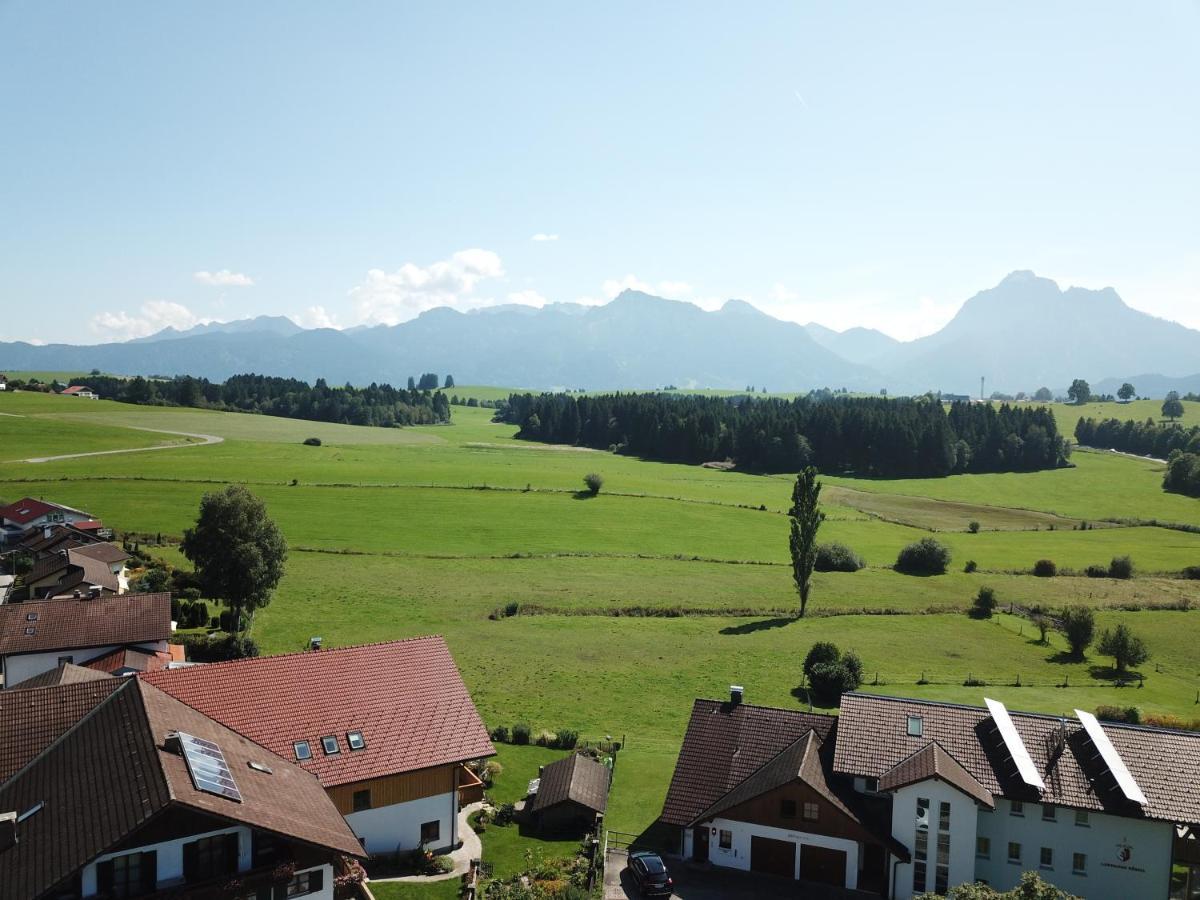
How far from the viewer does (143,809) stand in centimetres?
1719

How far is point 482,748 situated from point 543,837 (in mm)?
4491

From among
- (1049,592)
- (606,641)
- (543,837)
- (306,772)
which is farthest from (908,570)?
(306,772)

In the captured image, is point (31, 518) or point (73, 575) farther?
point (31, 518)

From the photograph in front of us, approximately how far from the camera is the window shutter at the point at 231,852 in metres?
18.8

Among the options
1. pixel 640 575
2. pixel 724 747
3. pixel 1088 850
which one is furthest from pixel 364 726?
pixel 640 575

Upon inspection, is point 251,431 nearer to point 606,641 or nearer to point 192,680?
point 606,641

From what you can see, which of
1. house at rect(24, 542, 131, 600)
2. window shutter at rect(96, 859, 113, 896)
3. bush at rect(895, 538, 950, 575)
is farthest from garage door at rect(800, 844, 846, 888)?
bush at rect(895, 538, 950, 575)

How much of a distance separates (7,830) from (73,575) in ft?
151

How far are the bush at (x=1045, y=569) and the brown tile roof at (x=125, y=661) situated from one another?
77.5 m

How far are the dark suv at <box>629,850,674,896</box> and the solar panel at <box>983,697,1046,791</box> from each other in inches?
494

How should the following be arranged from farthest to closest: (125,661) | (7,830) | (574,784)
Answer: (125,661) < (574,784) < (7,830)

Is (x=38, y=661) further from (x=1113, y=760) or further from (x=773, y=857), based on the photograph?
(x=1113, y=760)

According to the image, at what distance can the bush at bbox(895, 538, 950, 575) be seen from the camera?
79.4 metres

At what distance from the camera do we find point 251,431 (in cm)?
15925
